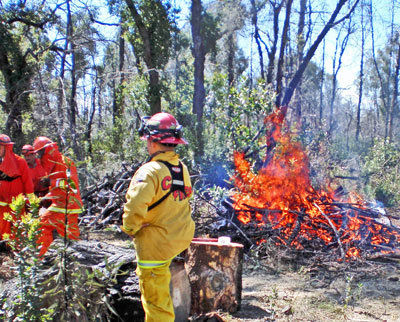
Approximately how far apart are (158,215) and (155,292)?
0.60 metres

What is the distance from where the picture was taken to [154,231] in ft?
9.80

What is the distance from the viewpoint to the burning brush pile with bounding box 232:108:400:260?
241 inches

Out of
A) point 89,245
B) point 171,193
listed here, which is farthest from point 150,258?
point 89,245

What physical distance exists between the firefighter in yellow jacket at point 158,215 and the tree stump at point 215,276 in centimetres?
91

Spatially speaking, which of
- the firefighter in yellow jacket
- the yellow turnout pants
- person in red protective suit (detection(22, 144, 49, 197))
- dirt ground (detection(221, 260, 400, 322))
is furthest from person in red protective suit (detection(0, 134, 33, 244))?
dirt ground (detection(221, 260, 400, 322))

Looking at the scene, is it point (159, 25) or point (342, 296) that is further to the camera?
point (159, 25)

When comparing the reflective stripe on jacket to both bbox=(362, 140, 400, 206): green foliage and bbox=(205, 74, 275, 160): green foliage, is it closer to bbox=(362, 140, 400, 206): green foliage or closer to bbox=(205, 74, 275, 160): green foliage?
bbox=(205, 74, 275, 160): green foliage

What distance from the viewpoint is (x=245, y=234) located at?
6.39 m

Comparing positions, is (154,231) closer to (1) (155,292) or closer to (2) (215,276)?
Result: (1) (155,292)

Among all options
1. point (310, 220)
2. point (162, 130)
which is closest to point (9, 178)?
point (162, 130)

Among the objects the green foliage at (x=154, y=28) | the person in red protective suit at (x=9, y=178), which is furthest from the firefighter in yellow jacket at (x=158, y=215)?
the green foliage at (x=154, y=28)

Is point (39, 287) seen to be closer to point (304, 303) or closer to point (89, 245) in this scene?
point (89, 245)

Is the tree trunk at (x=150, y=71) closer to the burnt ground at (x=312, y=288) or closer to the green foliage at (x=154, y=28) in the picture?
the green foliage at (x=154, y=28)

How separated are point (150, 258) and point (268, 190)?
14.6ft
